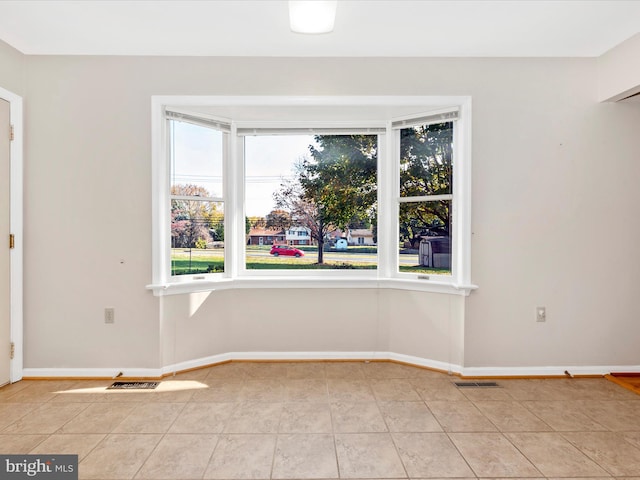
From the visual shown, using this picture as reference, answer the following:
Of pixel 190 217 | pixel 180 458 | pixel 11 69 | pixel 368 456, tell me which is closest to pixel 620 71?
pixel 368 456

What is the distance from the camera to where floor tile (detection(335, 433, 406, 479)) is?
186cm

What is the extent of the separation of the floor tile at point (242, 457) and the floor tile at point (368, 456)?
1.25 ft

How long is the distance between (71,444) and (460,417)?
2291 mm

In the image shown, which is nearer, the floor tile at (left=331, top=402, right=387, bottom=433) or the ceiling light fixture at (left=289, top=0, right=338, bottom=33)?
the ceiling light fixture at (left=289, top=0, right=338, bottom=33)

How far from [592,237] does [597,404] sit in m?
1.29

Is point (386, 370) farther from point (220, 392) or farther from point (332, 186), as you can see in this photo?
point (332, 186)

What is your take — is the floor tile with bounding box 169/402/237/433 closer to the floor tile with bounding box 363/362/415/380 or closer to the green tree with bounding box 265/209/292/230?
the floor tile with bounding box 363/362/415/380

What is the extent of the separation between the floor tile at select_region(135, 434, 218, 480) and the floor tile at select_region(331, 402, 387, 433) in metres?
0.75

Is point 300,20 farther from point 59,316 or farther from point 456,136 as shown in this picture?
point 59,316

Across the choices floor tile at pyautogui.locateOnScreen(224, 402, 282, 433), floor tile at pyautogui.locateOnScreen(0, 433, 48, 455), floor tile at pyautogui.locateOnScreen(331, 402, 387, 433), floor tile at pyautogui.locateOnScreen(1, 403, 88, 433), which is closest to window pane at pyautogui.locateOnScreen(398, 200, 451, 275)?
floor tile at pyautogui.locateOnScreen(331, 402, 387, 433)

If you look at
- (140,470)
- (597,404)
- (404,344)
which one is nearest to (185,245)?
(140,470)

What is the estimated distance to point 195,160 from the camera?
333cm

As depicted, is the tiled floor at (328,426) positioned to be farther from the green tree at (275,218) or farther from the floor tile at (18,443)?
the green tree at (275,218)

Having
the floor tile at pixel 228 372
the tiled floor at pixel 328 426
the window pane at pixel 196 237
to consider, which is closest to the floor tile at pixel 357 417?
the tiled floor at pixel 328 426
